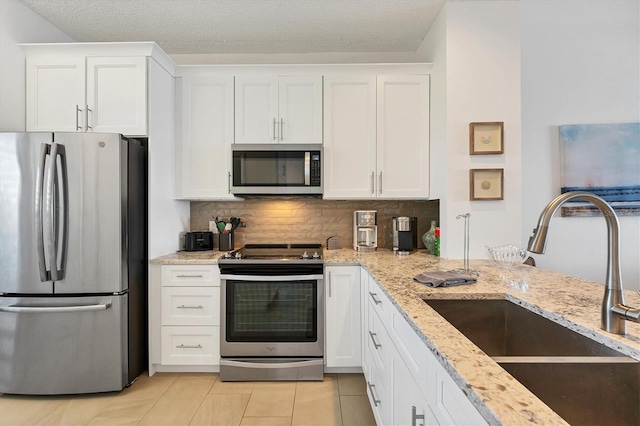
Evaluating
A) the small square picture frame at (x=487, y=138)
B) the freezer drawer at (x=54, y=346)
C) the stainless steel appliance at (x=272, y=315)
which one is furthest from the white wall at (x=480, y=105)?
the freezer drawer at (x=54, y=346)

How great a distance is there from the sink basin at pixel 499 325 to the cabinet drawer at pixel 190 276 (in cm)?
167

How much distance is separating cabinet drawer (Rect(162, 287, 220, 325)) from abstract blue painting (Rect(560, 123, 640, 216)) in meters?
3.07

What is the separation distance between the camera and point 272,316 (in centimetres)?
248

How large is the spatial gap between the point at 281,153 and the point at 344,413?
1.91m

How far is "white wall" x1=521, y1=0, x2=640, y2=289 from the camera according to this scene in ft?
9.53

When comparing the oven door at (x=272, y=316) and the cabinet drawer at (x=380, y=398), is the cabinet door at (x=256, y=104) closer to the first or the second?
the oven door at (x=272, y=316)

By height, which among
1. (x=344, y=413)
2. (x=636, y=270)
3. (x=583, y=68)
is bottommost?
(x=344, y=413)

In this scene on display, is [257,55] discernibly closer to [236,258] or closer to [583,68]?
[236,258]

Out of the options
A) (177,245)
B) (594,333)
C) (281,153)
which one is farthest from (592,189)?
(177,245)

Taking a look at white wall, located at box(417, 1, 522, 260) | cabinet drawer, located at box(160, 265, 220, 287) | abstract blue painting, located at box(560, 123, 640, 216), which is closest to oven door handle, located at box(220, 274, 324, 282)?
cabinet drawer, located at box(160, 265, 220, 287)

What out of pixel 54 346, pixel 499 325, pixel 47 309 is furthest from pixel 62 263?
pixel 499 325

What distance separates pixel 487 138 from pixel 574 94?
1.24m

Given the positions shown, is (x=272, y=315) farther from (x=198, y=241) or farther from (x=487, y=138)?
(x=487, y=138)

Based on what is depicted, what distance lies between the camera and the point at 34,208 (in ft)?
7.08
